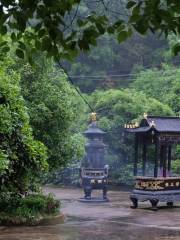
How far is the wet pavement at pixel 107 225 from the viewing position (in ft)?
36.4

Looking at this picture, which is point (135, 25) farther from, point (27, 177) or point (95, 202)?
point (95, 202)

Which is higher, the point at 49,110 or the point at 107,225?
the point at 49,110

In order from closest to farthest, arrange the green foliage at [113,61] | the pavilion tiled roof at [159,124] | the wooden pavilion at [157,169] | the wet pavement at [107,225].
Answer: the wet pavement at [107,225] → the wooden pavilion at [157,169] → the pavilion tiled roof at [159,124] → the green foliage at [113,61]

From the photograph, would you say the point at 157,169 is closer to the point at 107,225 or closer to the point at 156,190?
the point at 156,190

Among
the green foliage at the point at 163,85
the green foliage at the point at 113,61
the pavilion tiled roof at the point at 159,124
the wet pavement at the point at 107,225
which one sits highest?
the green foliage at the point at 113,61

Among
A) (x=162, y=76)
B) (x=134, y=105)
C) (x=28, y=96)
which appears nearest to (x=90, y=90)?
(x=162, y=76)

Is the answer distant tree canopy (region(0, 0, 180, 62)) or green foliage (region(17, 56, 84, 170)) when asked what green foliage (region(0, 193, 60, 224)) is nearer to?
green foliage (region(17, 56, 84, 170))

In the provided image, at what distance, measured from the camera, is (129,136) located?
24.9 m

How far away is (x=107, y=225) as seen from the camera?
1301 cm

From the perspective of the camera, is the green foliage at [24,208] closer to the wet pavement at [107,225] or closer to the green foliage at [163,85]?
the wet pavement at [107,225]

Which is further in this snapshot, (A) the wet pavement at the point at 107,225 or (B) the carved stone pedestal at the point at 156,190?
(B) the carved stone pedestal at the point at 156,190

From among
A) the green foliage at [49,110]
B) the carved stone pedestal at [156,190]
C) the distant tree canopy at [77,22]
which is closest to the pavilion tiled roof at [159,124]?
the carved stone pedestal at [156,190]

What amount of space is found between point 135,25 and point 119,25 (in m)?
0.20

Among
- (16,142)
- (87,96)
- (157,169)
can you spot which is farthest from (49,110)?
(87,96)
